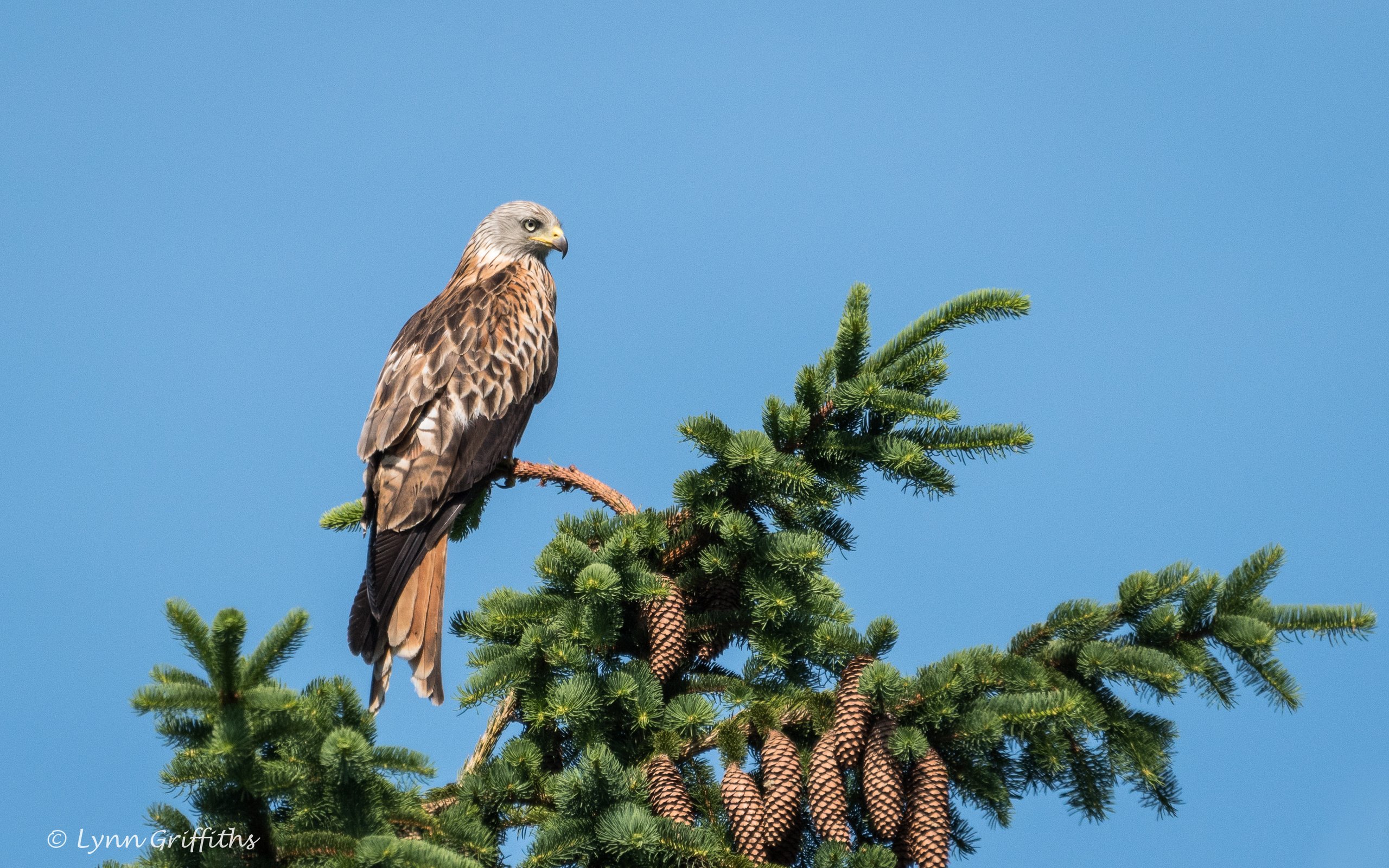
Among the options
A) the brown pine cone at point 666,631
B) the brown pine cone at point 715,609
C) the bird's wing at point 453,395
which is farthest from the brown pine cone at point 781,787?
the bird's wing at point 453,395

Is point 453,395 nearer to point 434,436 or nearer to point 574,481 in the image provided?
point 434,436

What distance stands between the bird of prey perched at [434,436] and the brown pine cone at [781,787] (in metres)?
2.30

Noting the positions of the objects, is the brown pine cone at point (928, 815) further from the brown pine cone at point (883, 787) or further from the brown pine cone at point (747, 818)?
the brown pine cone at point (747, 818)

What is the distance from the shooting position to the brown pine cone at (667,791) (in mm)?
3139

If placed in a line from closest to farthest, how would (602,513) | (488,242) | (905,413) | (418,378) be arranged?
1. (905,413)
2. (602,513)
3. (418,378)
4. (488,242)

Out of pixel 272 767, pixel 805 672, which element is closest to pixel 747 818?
pixel 805 672

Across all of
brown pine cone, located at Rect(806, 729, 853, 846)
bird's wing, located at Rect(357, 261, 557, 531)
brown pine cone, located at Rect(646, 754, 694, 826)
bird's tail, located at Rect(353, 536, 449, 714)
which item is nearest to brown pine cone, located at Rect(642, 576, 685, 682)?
brown pine cone, located at Rect(646, 754, 694, 826)

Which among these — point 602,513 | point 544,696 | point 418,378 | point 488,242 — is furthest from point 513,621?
point 488,242

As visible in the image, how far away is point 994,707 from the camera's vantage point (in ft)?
10.1

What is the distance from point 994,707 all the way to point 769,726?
64 centimetres

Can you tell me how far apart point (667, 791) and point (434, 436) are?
2989mm

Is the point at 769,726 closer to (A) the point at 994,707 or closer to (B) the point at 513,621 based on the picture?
(A) the point at 994,707

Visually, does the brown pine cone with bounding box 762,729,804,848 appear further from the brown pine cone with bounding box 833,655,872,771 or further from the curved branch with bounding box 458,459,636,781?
the curved branch with bounding box 458,459,636,781

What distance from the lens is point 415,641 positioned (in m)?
5.03
